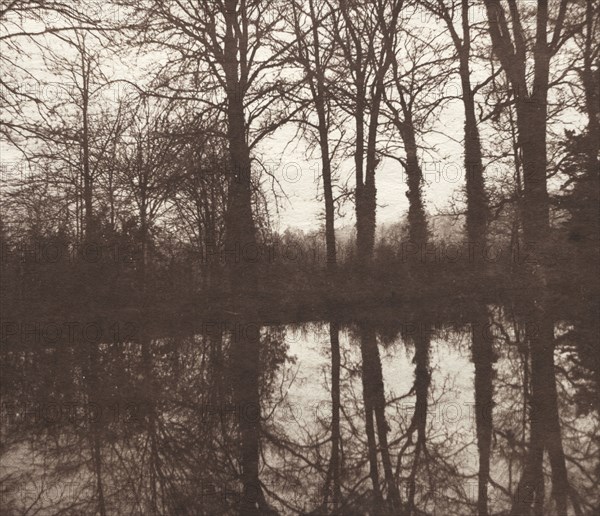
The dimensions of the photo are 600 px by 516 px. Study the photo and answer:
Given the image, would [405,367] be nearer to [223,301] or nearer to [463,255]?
[223,301]

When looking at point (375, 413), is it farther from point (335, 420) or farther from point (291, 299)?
point (291, 299)

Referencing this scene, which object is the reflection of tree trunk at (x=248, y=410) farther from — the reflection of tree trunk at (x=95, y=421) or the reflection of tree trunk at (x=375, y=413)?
the reflection of tree trunk at (x=95, y=421)

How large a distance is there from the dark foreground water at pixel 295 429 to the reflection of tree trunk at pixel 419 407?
2 cm

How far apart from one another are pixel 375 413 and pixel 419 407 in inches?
18.2

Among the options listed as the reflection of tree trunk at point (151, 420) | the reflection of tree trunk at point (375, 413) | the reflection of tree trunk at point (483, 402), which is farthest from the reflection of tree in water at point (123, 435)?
the reflection of tree trunk at point (483, 402)

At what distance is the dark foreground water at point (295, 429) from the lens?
12.7 feet

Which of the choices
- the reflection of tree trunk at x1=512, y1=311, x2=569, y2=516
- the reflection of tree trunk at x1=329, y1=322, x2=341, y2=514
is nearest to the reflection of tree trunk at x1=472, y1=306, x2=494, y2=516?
the reflection of tree trunk at x1=512, y1=311, x2=569, y2=516

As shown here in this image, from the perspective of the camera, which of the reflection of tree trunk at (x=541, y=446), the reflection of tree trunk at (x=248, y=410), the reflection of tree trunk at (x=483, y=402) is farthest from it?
the reflection of tree trunk at (x=483, y=402)

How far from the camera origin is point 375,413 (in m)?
5.54

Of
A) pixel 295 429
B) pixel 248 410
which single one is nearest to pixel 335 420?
pixel 295 429

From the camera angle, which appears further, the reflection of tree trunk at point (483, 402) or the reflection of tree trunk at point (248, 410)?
the reflection of tree trunk at point (483, 402)

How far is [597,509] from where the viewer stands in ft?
11.4

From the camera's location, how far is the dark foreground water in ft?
12.7

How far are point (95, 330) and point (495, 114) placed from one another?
13.0 metres
